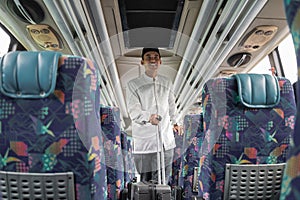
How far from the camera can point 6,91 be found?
123cm

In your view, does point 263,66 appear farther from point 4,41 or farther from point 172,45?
point 4,41

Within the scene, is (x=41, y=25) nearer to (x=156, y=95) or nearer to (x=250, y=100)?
(x=156, y=95)

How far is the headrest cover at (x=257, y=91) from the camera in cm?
155

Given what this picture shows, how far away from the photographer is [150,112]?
8.29 ft

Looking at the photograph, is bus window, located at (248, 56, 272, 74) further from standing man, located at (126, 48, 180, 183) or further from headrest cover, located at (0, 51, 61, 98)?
headrest cover, located at (0, 51, 61, 98)

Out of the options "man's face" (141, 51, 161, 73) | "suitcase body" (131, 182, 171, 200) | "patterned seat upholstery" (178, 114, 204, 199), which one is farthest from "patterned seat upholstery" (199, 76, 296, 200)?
"patterned seat upholstery" (178, 114, 204, 199)

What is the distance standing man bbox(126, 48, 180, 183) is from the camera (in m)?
2.53

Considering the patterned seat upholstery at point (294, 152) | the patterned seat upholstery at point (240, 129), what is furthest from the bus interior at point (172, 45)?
the patterned seat upholstery at point (294, 152)

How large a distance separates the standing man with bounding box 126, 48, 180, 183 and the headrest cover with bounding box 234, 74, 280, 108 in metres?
0.94

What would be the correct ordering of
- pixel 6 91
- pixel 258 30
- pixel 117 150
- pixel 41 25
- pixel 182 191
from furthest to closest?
pixel 258 30
pixel 41 25
pixel 182 191
pixel 117 150
pixel 6 91

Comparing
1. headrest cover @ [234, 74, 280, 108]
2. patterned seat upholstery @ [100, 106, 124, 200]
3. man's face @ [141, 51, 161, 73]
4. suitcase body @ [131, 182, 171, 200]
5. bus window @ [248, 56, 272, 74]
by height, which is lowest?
suitcase body @ [131, 182, 171, 200]

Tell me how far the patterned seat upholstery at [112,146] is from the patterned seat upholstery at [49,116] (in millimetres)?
1141

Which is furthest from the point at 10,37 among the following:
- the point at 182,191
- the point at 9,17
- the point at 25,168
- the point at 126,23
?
the point at 25,168

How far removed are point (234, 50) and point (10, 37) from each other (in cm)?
355
